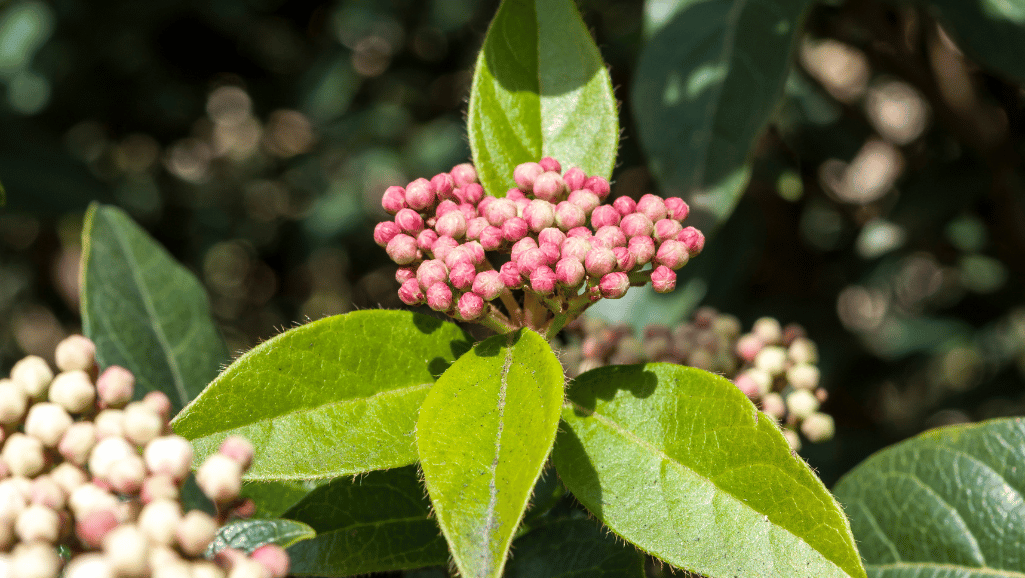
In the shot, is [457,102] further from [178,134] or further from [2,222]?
[2,222]

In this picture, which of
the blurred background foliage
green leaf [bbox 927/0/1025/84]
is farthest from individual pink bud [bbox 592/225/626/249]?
green leaf [bbox 927/0/1025/84]

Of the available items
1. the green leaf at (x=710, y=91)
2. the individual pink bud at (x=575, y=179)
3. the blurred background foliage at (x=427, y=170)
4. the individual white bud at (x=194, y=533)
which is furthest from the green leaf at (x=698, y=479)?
the blurred background foliage at (x=427, y=170)

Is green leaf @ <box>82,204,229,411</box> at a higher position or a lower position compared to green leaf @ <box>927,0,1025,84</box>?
lower

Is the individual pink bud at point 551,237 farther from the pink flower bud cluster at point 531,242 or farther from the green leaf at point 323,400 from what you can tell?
the green leaf at point 323,400

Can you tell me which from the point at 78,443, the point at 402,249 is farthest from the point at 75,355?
the point at 402,249

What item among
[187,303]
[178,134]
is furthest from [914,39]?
[178,134]

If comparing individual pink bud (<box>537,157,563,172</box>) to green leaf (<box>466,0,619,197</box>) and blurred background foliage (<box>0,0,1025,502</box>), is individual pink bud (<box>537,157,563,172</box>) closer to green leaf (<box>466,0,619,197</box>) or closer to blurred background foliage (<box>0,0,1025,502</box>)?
green leaf (<box>466,0,619,197</box>)
